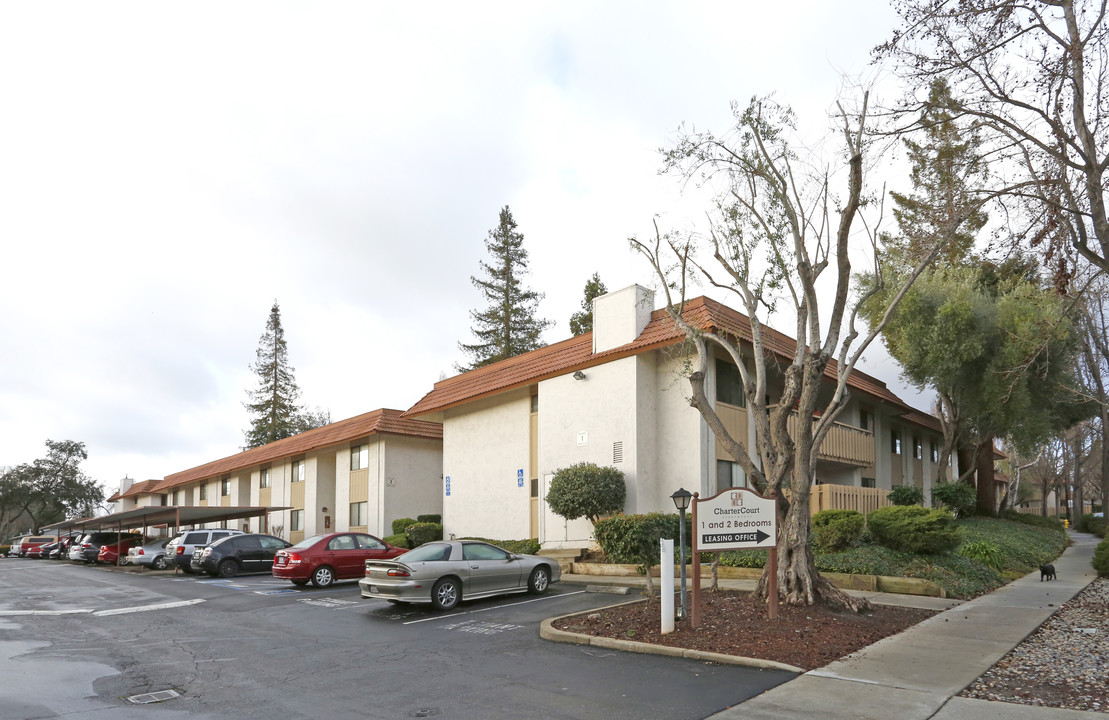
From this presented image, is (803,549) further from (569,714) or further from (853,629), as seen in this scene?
(569,714)

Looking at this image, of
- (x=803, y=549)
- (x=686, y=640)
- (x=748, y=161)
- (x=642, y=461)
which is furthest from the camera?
(x=642, y=461)

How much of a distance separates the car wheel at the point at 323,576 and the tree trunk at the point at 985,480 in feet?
82.1

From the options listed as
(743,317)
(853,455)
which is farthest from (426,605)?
(853,455)

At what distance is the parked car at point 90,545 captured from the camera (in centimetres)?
3541

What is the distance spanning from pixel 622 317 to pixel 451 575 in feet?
33.7

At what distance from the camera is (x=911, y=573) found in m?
15.0

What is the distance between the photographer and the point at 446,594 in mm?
14352

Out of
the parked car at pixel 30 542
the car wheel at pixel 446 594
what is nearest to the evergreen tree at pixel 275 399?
the parked car at pixel 30 542

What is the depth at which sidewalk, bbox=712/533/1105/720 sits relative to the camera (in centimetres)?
709

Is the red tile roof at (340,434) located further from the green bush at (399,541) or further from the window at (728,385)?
the window at (728,385)

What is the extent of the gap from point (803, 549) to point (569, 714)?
618 centimetres

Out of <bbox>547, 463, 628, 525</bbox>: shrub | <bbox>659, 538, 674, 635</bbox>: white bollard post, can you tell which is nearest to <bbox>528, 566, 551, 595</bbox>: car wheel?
<bbox>547, 463, 628, 525</bbox>: shrub

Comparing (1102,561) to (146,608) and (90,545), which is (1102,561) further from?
(90,545)

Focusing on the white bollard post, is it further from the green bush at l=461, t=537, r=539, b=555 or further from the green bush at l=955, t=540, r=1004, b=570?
the green bush at l=461, t=537, r=539, b=555
